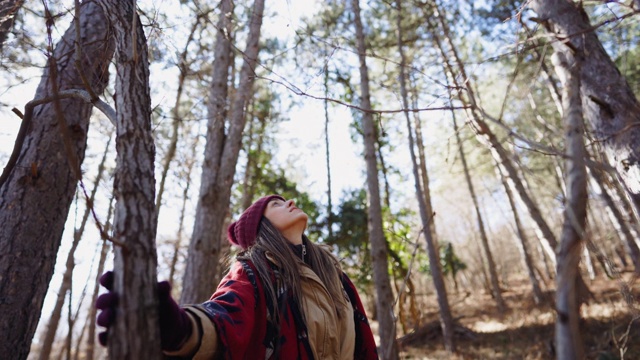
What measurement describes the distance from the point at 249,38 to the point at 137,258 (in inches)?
223

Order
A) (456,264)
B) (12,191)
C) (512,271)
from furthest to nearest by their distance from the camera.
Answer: (512,271)
(456,264)
(12,191)

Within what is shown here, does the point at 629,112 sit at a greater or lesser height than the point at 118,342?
greater

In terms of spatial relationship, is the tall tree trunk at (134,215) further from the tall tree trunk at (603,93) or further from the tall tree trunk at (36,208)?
the tall tree trunk at (603,93)

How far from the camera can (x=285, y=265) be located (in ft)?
6.02

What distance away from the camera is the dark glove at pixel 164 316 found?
795 mm

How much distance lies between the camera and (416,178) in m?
9.55

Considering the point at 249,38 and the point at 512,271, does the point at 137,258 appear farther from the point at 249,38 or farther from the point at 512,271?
the point at 512,271

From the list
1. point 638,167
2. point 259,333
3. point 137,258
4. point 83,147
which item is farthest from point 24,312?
point 638,167

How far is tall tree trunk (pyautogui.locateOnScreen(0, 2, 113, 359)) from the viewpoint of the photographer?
185 centimetres

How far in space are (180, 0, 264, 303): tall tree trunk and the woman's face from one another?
219 cm

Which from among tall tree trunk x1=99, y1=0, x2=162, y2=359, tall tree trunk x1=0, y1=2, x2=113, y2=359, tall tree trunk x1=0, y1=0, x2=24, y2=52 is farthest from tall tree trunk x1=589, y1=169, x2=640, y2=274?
tall tree trunk x1=0, y1=0, x2=24, y2=52

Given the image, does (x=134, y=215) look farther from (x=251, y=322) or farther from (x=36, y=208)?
(x=36, y=208)

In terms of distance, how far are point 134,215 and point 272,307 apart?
34.6 inches

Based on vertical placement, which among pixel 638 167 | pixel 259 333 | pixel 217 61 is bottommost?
pixel 259 333
